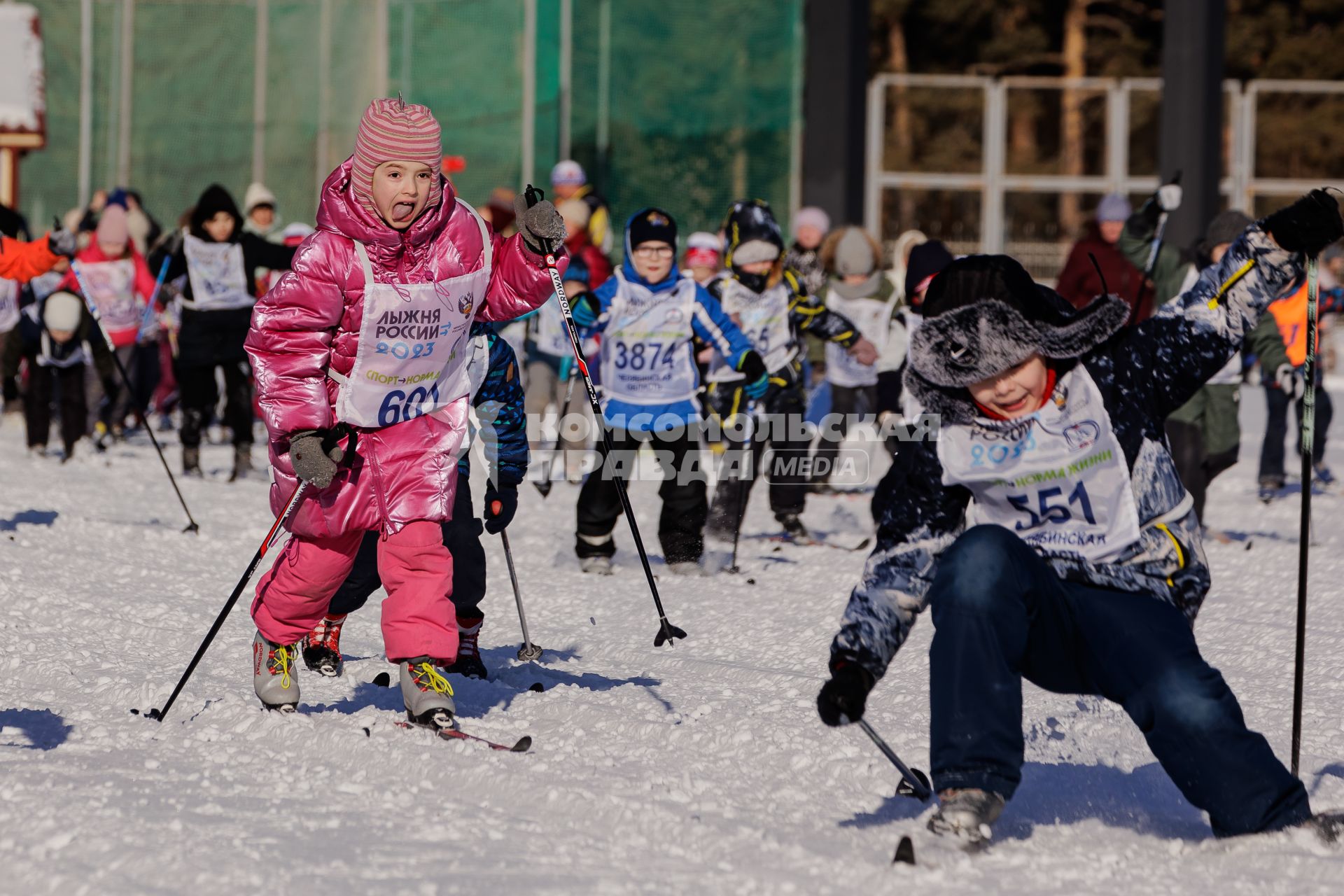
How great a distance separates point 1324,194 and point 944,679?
1.23m

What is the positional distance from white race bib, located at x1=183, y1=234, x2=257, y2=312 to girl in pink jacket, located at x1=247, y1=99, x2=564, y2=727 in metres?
7.01

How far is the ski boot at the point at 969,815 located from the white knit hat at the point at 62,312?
10605 mm

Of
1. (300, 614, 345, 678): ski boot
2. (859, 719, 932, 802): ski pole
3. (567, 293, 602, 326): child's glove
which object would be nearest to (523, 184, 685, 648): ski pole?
(300, 614, 345, 678): ski boot

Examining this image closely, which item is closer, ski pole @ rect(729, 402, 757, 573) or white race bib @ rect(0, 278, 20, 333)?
ski pole @ rect(729, 402, 757, 573)

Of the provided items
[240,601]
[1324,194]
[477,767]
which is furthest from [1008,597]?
[240,601]

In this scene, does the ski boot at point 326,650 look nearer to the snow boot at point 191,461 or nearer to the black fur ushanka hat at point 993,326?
the black fur ushanka hat at point 993,326

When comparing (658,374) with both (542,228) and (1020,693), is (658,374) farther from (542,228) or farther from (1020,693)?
(1020,693)

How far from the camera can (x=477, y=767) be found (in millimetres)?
4484

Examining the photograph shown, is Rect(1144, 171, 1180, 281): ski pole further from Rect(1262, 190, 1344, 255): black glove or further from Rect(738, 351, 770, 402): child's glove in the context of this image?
Rect(1262, 190, 1344, 255): black glove

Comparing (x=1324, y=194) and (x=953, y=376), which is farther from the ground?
(x=1324, y=194)

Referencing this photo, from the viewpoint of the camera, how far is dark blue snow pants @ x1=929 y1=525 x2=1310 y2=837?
3.73 meters

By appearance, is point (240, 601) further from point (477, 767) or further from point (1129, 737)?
point (1129, 737)

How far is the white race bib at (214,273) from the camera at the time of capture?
11.8 m

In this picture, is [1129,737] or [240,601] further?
[240,601]
